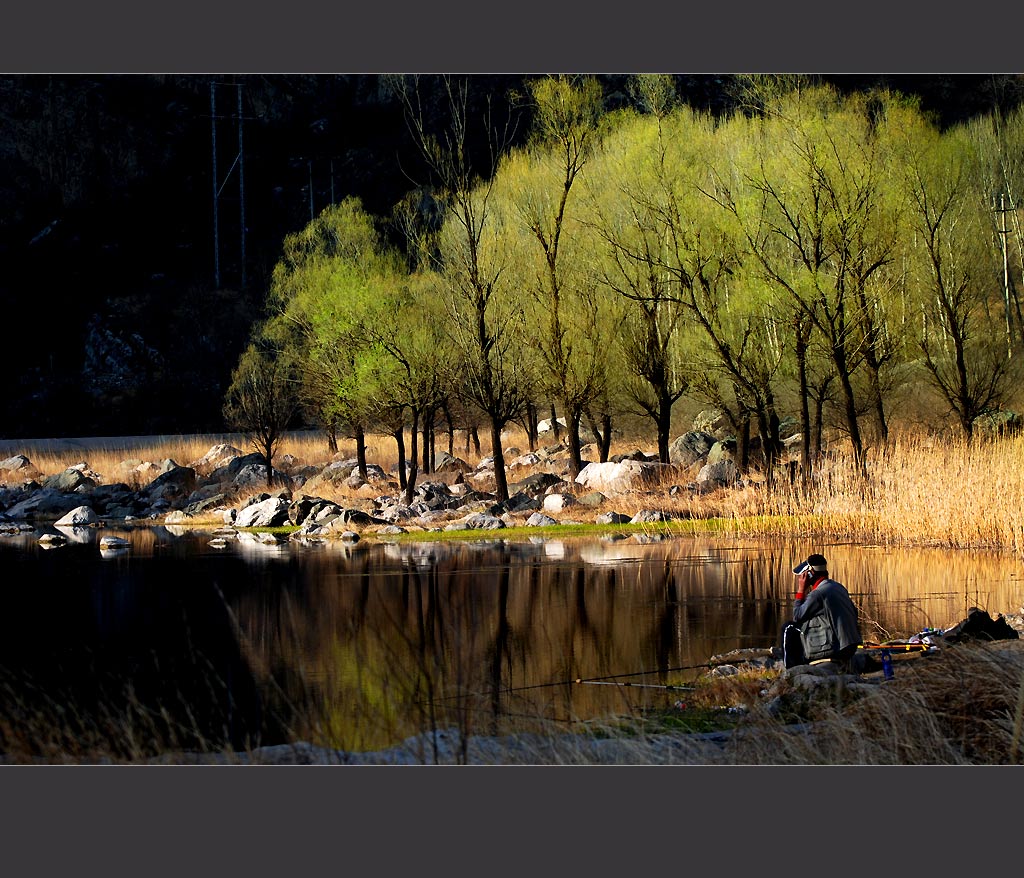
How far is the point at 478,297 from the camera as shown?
33156 mm

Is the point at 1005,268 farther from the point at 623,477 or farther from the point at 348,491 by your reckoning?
the point at 348,491

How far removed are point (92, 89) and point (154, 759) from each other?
77.1m

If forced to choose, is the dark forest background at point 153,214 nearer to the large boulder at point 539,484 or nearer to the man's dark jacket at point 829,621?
the large boulder at point 539,484

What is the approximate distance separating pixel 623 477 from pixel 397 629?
798 inches

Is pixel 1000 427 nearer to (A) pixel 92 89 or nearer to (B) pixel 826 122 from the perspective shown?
(B) pixel 826 122

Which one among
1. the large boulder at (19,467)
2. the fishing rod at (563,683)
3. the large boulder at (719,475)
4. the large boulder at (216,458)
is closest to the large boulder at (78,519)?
the large boulder at (19,467)

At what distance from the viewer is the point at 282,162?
81.6m

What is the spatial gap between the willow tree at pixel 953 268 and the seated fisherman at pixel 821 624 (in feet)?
67.2

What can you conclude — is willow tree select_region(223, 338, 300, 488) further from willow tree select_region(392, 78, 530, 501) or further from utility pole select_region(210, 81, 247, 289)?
utility pole select_region(210, 81, 247, 289)

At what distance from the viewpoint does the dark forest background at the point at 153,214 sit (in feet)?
227

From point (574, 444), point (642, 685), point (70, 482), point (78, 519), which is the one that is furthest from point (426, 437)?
point (642, 685)

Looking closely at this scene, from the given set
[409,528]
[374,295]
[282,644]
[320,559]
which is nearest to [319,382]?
[374,295]

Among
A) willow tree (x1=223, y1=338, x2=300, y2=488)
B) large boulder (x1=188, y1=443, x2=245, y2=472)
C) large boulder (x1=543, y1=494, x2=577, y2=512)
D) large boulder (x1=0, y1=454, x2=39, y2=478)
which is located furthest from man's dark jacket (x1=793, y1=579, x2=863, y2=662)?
large boulder (x1=0, y1=454, x2=39, y2=478)

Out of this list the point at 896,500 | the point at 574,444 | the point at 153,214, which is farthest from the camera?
the point at 153,214
